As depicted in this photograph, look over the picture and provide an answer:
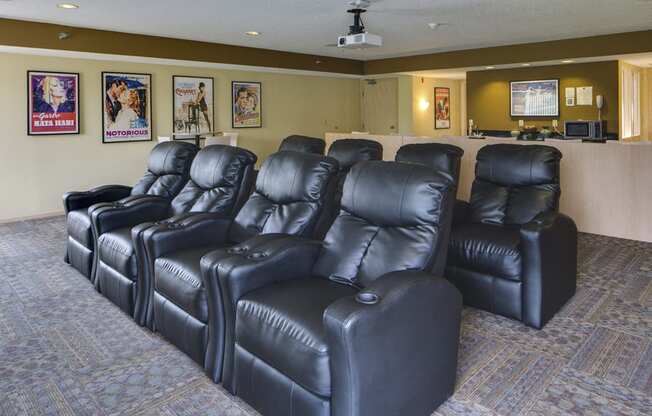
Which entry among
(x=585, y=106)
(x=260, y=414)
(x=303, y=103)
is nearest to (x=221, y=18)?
(x=303, y=103)

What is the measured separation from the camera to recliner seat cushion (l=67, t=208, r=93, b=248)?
410 centimetres

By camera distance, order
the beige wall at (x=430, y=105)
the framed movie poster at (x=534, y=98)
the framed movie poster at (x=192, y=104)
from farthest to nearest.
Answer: the beige wall at (x=430, y=105) < the framed movie poster at (x=534, y=98) < the framed movie poster at (x=192, y=104)

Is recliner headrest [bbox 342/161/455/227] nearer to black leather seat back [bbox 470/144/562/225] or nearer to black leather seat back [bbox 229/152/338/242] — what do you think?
black leather seat back [bbox 229/152/338/242]

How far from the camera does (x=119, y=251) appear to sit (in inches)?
137

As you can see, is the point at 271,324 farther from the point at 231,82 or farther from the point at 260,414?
the point at 231,82

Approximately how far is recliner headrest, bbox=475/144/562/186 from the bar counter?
1842 millimetres

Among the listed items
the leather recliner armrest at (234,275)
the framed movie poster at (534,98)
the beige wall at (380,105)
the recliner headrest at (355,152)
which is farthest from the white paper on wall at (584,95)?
the leather recliner armrest at (234,275)

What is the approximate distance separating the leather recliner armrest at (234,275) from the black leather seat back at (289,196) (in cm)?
34

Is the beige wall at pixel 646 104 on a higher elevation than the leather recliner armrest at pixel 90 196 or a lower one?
higher

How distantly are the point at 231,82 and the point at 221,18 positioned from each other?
2.96m

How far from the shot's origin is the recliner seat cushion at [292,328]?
193 cm

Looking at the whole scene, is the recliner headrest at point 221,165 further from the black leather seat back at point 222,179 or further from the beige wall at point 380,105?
the beige wall at point 380,105

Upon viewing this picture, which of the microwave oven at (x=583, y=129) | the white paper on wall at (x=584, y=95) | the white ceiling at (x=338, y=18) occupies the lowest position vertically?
the microwave oven at (x=583, y=129)

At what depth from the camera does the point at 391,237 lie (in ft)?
8.17
